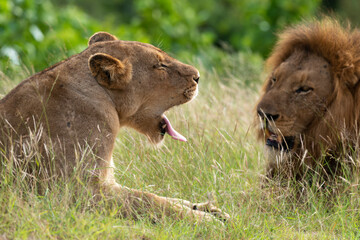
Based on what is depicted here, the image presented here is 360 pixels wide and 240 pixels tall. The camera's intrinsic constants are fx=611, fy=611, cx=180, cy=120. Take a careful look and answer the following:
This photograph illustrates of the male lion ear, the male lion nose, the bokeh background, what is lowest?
the bokeh background

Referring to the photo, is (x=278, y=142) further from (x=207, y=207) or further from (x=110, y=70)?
(x=110, y=70)

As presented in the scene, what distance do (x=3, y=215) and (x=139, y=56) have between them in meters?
1.42

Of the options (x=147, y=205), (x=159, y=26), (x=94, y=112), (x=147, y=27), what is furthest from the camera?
(x=147, y=27)

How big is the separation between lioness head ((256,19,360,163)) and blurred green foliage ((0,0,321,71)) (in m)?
1.02

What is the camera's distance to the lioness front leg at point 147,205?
360cm

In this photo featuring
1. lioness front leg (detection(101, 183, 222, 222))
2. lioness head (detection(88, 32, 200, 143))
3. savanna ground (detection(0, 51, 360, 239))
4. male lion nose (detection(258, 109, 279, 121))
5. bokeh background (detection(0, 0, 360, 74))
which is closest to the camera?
savanna ground (detection(0, 51, 360, 239))

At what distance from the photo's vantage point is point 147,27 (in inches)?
511

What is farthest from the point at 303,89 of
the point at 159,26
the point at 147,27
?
the point at 147,27

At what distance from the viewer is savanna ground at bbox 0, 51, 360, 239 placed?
3.19 meters

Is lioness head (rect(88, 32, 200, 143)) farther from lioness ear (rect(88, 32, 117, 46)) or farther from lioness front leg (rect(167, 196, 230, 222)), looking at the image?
lioness front leg (rect(167, 196, 230, 222))

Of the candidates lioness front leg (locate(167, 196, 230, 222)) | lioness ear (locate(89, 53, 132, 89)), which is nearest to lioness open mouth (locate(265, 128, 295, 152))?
lioness front leg (locate(167, 196, 230, 222))

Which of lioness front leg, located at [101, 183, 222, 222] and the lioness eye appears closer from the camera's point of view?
lioness front leg, located at [101, 183, 222, 222]

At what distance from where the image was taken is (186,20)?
12414 millimetres

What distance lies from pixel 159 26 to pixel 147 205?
31.1ft
